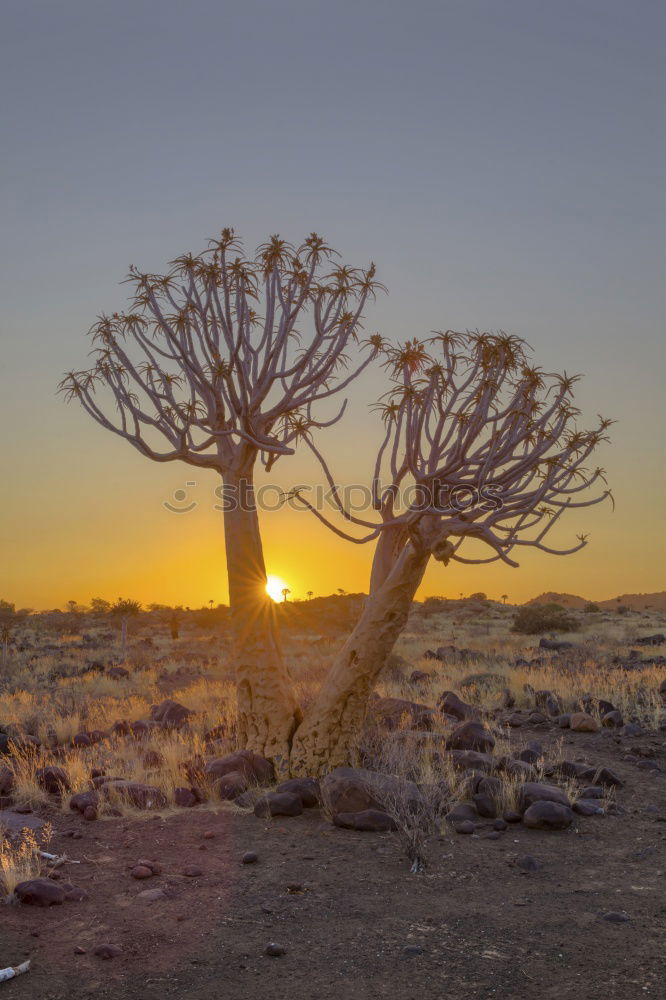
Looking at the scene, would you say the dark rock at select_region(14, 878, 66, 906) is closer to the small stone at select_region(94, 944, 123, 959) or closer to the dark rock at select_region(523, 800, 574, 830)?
the small stone at select_region(94, 944, 123, 959)

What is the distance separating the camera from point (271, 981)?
16.9 feet

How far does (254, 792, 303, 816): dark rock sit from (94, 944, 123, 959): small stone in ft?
10.5

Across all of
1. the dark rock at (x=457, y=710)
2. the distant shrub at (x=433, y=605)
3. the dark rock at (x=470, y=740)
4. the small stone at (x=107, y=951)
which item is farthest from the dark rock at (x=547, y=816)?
the distant shrub at (x=433, y=605)

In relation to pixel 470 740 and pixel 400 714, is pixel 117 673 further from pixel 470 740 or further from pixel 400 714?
pixel 470 740

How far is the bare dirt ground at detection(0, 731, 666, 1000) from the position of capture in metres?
5.12

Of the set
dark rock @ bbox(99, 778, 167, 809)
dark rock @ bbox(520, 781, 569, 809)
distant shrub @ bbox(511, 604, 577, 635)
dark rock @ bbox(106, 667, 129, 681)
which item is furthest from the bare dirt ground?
distant shrub @ bbox(511, 604, 577, 635)

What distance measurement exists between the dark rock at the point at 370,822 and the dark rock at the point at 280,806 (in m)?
0.69

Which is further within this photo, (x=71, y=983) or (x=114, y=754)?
(x=114, y=754)

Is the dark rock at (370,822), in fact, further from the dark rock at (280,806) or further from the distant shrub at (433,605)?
the distant shrub at (433,605)

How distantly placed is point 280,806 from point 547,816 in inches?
107

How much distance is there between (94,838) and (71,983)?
3.15 m

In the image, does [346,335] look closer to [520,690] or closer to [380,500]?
[380,500]

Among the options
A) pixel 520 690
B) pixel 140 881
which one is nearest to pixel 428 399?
pixel 140 881

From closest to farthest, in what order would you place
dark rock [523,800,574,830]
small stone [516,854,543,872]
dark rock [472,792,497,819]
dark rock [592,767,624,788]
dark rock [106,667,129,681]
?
small stone [516,854,543,872] → dark rock [523,800,574,830] → dark rock [472,792,497,819] → dark rock [592,767,624,788] → dark rock [106,667,129,681]
